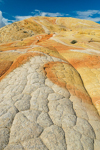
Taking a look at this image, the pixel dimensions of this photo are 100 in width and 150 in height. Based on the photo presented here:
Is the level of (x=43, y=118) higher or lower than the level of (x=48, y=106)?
lower

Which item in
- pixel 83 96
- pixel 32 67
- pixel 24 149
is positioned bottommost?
pixel 24 149

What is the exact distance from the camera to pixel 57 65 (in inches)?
221

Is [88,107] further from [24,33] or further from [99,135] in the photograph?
[24,33]

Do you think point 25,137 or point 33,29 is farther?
point 33,29

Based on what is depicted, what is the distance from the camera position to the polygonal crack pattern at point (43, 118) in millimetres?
2023

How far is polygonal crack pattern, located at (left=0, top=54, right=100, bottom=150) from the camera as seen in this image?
2.02 metres

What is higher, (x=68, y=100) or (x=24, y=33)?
(x=24, y=33)

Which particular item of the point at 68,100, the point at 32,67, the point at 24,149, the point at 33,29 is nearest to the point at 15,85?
the point at 32,67

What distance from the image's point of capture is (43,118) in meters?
2.53

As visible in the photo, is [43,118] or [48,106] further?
[48,106]

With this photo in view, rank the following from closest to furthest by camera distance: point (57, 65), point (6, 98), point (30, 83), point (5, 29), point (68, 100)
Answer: point (6, 98) → point (68, 100) → point (30, 83) → point (57, 65) → point (5, 29)

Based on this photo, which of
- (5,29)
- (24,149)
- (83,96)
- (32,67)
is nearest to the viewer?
(24,149)

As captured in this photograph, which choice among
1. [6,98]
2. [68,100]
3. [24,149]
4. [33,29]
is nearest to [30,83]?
[6,98]

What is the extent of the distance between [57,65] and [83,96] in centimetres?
248
